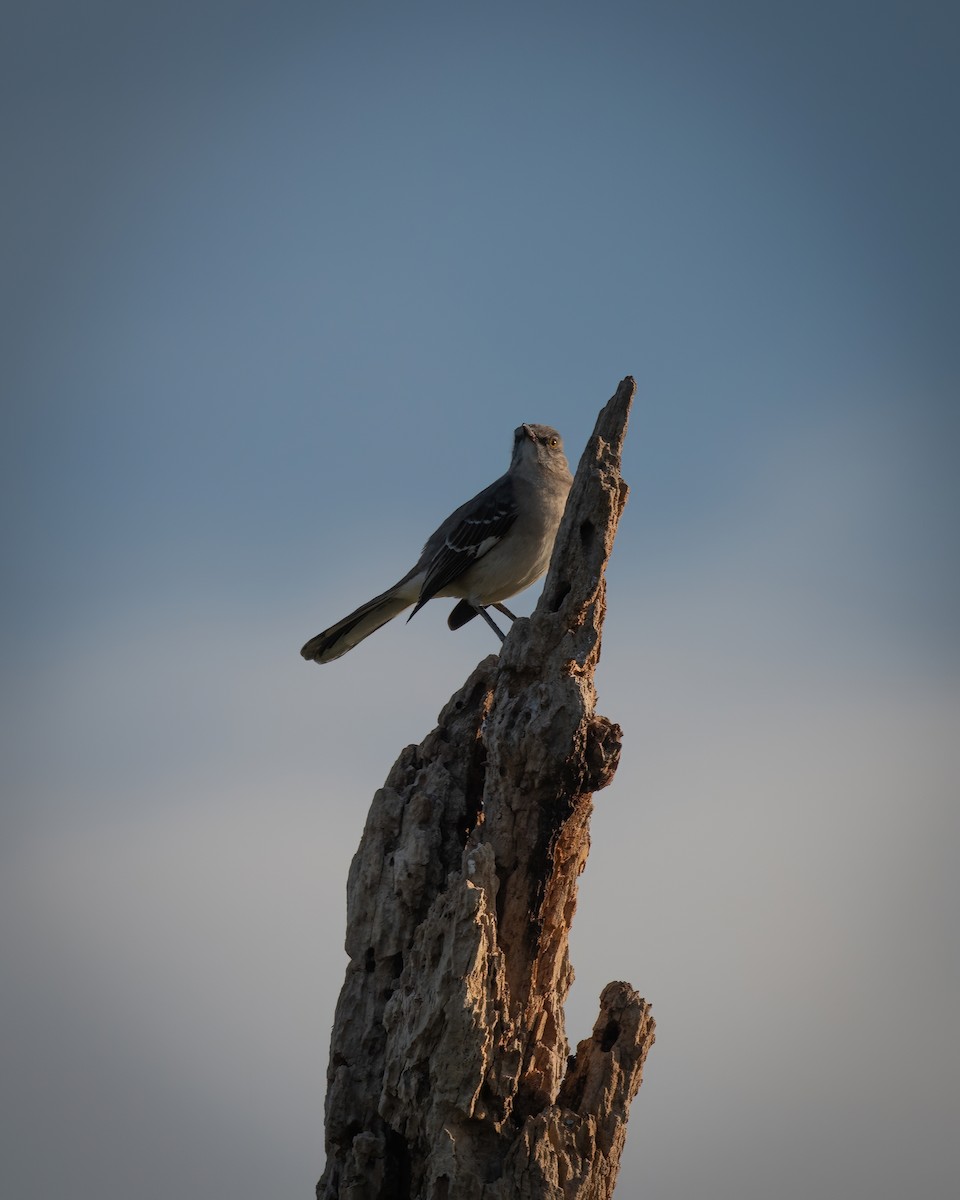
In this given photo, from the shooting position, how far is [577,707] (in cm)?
748

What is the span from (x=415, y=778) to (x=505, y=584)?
3.59 meters

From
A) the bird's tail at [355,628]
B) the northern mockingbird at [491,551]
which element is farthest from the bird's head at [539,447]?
the bird's tail at [355,628]

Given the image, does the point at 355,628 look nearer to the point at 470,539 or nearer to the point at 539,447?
the point at 470,539

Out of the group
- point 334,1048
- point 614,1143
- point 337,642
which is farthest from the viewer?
point 337,642

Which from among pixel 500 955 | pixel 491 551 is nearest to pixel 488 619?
pixel 491 551

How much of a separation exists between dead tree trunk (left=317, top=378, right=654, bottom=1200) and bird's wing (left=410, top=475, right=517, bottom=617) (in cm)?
324

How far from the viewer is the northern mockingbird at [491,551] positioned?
1156 centimetres

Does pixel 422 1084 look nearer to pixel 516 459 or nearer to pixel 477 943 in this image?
pixel 477 943

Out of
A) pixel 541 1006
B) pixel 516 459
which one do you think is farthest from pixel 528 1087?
pixel 516 459

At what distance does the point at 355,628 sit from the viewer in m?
11.8

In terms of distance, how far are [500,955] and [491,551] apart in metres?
5.16

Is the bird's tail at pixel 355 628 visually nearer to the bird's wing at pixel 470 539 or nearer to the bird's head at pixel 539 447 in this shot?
the bird's wing at pixel 470 539

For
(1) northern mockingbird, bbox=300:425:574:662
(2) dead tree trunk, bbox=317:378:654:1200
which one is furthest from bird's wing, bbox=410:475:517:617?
(2) dead tree trunk, bbox=317:378:654:1200

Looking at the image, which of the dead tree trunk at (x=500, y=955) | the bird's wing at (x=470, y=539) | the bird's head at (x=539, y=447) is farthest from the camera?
the bird's head at (x=539, y=447)
